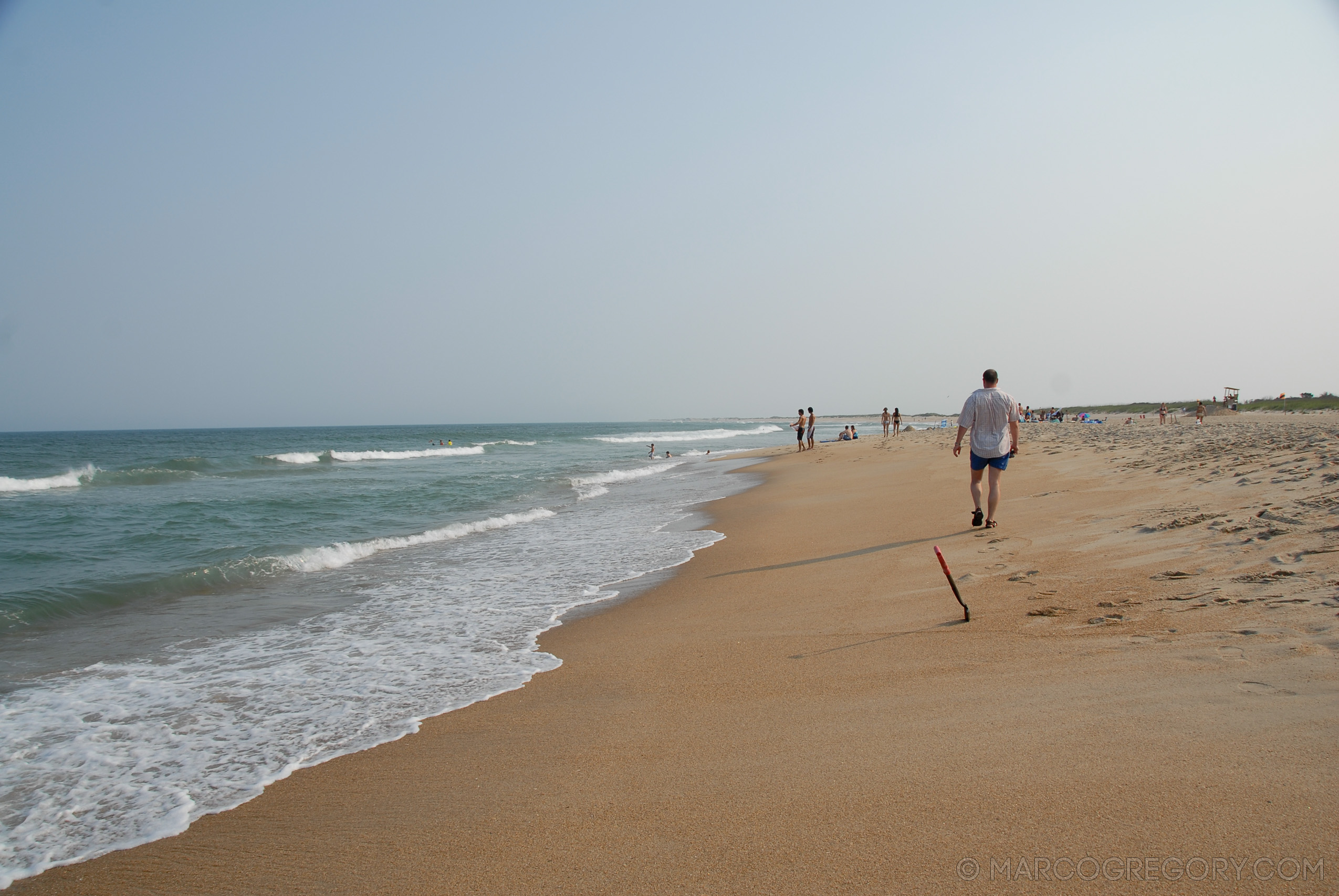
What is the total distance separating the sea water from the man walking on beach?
13.4 ft

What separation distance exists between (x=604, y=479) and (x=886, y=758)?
21514mm

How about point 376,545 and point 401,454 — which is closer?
point 376,545

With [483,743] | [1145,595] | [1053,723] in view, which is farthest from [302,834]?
[1145,595]

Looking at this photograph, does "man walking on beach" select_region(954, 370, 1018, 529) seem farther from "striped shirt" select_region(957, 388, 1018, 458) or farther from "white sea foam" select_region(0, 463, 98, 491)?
"white sea foam" select_region(0, 463, 98, 491)

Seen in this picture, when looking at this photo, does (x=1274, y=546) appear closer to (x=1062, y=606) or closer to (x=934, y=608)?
(x=1062, y=606)

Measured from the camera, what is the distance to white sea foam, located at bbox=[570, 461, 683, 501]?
64.2ft

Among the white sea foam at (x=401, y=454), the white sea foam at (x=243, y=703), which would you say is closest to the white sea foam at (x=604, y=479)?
the white sea foam at (x=243, y=703)

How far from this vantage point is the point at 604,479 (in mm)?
24266

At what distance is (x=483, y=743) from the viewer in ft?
12.4

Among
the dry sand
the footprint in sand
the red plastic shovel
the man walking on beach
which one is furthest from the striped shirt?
the footprint in sand

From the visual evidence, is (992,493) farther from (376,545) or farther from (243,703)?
(376,545)

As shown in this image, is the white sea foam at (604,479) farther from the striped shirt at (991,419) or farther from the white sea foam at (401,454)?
the white sea foam at (401,454)

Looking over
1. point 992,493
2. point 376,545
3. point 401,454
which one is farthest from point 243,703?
point 401,454

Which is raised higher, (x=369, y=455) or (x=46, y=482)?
(x=369, y=455)
